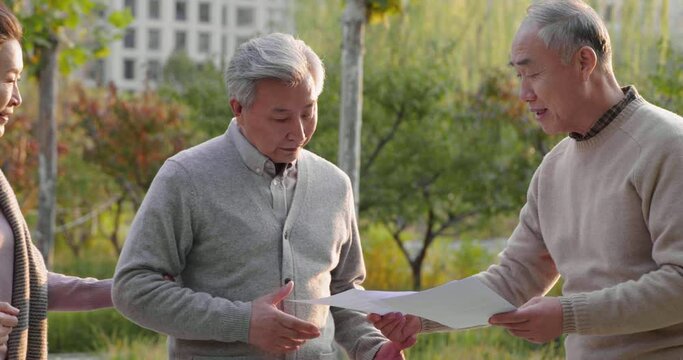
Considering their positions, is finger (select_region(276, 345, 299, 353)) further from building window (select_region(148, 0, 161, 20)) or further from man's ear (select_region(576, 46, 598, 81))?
building window (select_region(148, 0, 161, 20))

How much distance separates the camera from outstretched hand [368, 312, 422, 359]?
355 centimetres

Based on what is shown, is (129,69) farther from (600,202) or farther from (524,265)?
(600,202)

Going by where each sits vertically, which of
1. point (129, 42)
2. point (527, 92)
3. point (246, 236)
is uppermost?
point (527, 92)

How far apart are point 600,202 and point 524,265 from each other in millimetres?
512

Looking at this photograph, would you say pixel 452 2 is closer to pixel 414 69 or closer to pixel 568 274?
pixel 414 69

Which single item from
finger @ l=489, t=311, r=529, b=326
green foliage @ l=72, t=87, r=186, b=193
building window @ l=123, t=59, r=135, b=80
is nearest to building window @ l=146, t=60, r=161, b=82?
green foliage @ l=72, t=87, r=186, b=193

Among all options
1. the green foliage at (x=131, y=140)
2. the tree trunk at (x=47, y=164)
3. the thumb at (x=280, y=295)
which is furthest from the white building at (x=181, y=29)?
the thumb at (x=280, y=295)

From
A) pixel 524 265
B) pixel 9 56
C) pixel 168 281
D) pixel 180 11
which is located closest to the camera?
pixel 9 56

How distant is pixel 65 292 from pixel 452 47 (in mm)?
9710

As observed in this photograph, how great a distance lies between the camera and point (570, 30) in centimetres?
327

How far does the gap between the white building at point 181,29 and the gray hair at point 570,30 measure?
81267 mm

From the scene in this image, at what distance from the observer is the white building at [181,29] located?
3349 inches

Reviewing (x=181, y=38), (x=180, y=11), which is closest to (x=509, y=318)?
(x=181, y=38)

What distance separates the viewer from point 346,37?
8523mm
